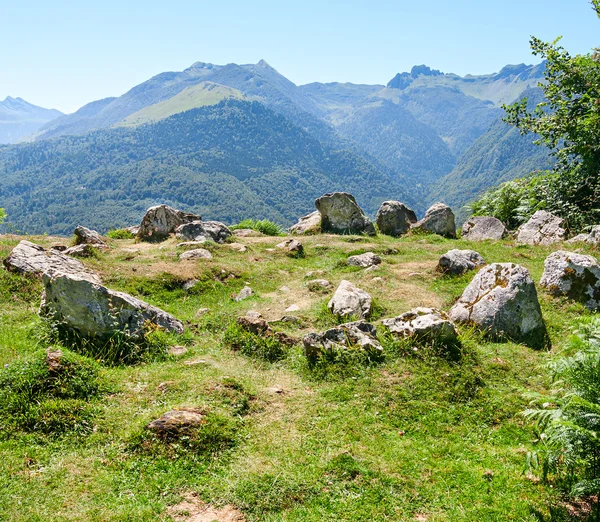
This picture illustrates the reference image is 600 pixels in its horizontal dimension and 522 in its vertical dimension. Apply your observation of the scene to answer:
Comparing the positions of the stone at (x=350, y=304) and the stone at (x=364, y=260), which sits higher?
the stone at (x=364, y=260)

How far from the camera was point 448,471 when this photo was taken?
6766 mm

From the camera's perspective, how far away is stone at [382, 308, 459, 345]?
10.2 metres

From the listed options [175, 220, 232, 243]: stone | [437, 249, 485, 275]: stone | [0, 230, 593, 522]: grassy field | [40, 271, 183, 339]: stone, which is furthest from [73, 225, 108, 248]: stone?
[437, 249, 485, 275]: stone

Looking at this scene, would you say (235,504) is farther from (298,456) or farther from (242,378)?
(242,378)

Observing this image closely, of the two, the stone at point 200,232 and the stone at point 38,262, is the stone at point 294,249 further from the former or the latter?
the stone at point 38,262

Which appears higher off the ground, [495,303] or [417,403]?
[495,303]

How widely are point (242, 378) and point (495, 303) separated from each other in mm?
6929

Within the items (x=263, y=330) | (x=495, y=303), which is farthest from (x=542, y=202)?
(x=263, y=330)

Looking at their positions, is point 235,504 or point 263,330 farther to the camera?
point 263,330

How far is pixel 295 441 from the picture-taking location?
7.41 m

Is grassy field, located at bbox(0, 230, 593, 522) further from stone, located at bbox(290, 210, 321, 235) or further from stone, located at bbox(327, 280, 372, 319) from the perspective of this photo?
stone, located at bbox(290, 210, 321, 235)

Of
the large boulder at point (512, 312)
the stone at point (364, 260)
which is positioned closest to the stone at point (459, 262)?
the stone at point (364, 260)

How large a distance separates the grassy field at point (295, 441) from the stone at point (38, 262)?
7.74ft

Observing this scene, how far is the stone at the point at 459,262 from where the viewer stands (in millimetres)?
16900
